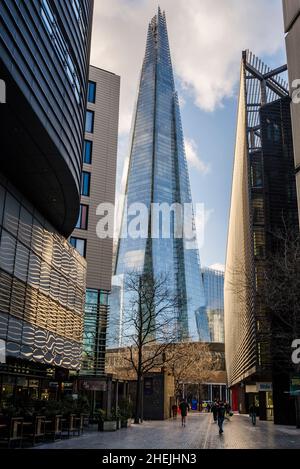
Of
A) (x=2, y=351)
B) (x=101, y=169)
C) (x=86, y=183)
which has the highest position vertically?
(x=101, y=169)

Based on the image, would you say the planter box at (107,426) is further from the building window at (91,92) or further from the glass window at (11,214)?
the building window at (91,92)

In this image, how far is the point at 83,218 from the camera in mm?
47125

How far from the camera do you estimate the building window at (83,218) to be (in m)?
46.7

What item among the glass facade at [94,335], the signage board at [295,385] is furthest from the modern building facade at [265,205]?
the glass facade at [94,335]

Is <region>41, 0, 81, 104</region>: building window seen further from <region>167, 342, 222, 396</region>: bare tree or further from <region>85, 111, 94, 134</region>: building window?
<region>167, 342, 222, 396</region>: bare tree

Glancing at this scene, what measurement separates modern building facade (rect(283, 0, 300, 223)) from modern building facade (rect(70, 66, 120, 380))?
40.6 meters

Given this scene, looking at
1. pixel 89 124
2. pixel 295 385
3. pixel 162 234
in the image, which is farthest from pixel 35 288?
pixel 162 234

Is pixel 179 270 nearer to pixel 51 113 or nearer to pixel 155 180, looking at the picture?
pixel 155 180

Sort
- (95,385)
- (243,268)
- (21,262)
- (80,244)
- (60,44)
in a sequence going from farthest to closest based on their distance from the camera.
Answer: (80,244), (243,268), (95,385), (21,262), (60,44)

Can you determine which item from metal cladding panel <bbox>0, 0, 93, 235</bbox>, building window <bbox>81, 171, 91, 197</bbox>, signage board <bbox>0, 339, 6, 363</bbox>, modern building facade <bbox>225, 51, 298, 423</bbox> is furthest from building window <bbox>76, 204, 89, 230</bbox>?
signage board <bbox>0, 339, 6, 363</bbox>

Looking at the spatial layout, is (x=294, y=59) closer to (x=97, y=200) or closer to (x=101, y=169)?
(x=97, y=200)

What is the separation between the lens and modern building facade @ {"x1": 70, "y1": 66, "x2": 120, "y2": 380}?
1780 inches

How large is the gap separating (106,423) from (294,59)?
2503 cm

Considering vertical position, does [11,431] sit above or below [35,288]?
below
